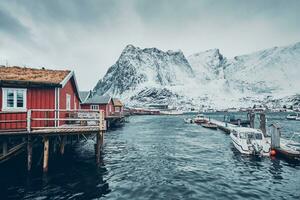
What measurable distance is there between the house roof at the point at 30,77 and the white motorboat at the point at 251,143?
18011 millimetres

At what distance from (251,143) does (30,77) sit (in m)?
20.9

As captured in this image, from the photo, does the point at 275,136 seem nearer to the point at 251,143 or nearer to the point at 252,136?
the point at 252,136

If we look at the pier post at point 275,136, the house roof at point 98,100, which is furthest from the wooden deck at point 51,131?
the house roof at point 98,100

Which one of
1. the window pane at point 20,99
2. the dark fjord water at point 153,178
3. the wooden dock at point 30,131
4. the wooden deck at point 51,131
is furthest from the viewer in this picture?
the window pane at point 20,99

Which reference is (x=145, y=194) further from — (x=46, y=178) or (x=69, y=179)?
(x=46, y=178)

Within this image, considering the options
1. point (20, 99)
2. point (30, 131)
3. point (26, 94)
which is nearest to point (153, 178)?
point (30, 131)

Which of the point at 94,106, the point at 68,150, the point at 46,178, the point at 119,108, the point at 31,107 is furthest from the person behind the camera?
the point at 119,108

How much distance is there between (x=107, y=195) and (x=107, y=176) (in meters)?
3.22

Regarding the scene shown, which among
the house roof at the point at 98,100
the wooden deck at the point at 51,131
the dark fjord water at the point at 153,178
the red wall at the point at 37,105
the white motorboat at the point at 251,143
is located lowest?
the dark fjord water at the point at 153,178

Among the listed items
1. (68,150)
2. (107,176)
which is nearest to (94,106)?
(68,150)

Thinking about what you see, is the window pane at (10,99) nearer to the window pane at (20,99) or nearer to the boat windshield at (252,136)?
the window pane at (20,99)

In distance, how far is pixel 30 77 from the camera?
18219mm

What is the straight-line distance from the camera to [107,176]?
15906mm

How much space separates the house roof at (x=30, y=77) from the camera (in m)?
16.7
